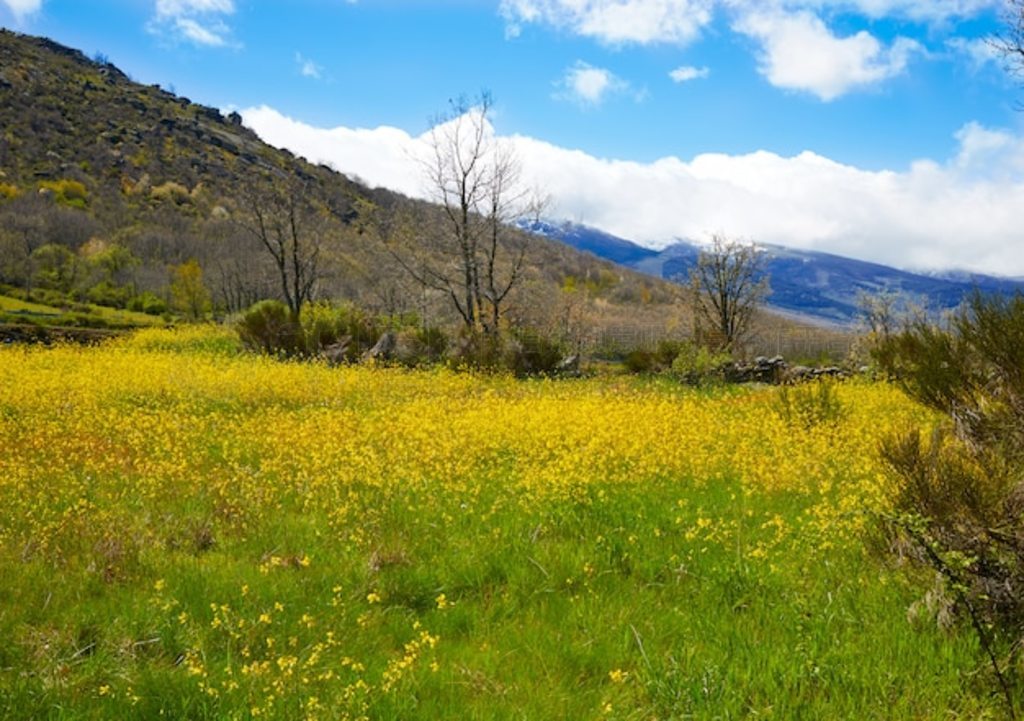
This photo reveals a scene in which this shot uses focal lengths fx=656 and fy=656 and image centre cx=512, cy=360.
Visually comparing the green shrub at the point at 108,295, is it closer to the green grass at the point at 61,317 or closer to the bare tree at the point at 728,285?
the green grass at the point at 61,317

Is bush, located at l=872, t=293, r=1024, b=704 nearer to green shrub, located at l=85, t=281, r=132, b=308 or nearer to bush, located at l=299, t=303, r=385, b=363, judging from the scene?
bush, located at l=299, t=303, r=385, b=363

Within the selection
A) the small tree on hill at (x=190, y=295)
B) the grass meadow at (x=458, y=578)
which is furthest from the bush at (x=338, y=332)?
the small tree on hill at (x=190, y=295)

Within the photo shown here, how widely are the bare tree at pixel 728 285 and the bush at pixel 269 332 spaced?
1968 cm

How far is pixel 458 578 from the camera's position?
5.25 metres

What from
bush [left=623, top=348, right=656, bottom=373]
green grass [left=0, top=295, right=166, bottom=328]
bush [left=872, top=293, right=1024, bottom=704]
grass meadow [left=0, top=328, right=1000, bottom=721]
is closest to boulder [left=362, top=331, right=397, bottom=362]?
bush [left=623, top=348, right=656, bottom=373]

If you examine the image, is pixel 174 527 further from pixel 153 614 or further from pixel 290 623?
pixel 290 623

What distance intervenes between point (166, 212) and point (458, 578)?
112 m

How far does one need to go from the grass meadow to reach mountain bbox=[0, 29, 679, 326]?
19.5 metres

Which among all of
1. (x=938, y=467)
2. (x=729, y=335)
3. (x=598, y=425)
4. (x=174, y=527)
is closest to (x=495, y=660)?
(x=938, y=467)

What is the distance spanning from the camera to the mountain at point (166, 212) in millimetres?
44781

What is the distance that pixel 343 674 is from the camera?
388 centimetres

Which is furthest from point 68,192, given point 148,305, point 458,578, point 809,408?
point 458,578

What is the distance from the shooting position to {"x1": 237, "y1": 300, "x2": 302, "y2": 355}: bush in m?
25.9

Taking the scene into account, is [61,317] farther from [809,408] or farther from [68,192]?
[68,192]
